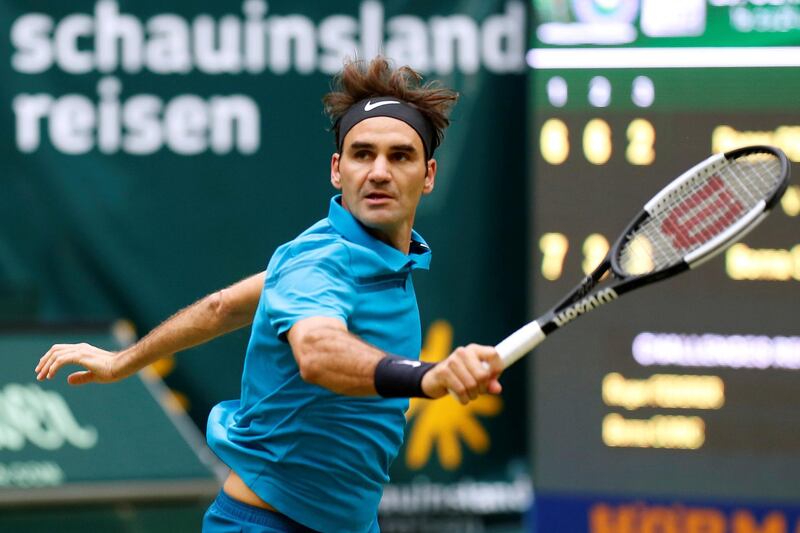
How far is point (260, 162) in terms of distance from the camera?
7.04 metres

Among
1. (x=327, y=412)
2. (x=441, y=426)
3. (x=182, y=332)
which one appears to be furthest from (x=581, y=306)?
(x=441, y=426)

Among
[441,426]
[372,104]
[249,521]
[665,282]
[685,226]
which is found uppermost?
[372,104]

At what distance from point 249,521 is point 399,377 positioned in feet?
2.61

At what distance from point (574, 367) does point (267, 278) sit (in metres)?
2.87

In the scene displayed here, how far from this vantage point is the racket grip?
311 cm

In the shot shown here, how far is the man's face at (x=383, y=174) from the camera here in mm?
3588

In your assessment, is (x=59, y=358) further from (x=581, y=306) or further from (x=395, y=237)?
(x=581, y=306)

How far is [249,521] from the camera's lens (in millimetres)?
3615

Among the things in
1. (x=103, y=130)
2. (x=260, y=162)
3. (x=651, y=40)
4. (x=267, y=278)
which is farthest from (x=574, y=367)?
(x=267, y=278)

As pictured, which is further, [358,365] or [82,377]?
[82,377]

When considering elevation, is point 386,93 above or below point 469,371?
above

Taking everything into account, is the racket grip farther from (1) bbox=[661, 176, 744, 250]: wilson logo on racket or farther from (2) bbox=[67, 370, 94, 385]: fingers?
(2) bbox=[67, 370, 94, 385]: fingers

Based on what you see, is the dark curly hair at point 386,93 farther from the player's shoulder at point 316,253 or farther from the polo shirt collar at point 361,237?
the player's shoulder at point 316,253

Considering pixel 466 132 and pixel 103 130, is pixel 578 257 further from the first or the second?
pixel 103 130
